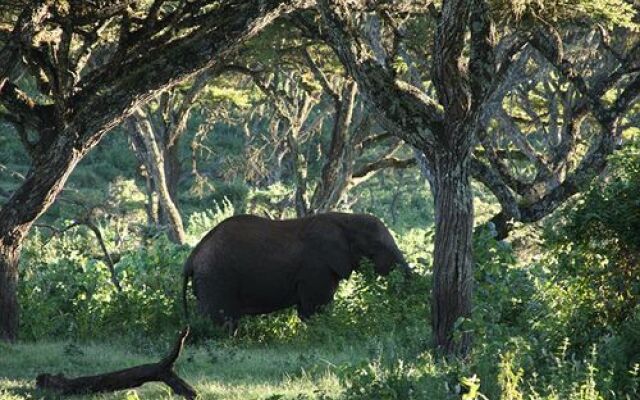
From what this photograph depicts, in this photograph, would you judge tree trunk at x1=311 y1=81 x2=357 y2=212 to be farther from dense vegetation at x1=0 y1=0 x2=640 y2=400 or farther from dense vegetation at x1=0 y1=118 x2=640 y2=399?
dense vegetation at x1=0 y1=118 x2=640 y2=399

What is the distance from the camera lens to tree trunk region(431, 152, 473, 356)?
37.0 feet

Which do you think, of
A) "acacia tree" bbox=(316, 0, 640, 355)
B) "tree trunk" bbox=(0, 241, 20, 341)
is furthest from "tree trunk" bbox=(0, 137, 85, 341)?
"acacia tree" bbox=(316, 0, 640, 355)

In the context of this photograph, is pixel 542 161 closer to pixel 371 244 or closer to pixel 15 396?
pixel 371 244

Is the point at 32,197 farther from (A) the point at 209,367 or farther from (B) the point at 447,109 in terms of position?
(B) the point at 447,109

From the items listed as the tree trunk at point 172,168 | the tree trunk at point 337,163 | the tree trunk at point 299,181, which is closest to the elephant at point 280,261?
the tree trunk at point 337,163

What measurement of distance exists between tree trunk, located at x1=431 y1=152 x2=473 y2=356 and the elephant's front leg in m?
5.05

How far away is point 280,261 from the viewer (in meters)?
16.9

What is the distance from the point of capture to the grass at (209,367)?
1028 centimetres

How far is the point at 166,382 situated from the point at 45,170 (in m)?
4.31

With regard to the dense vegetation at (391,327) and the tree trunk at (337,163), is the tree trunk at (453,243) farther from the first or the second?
the tree trunk at (337,163)

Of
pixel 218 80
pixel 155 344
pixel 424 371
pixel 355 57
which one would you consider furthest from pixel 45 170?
pixel 218 80

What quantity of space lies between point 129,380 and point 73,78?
4834 mm

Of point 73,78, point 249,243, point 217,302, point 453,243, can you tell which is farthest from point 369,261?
point 453,243

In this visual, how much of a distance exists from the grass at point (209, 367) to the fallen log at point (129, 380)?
0.30ft
